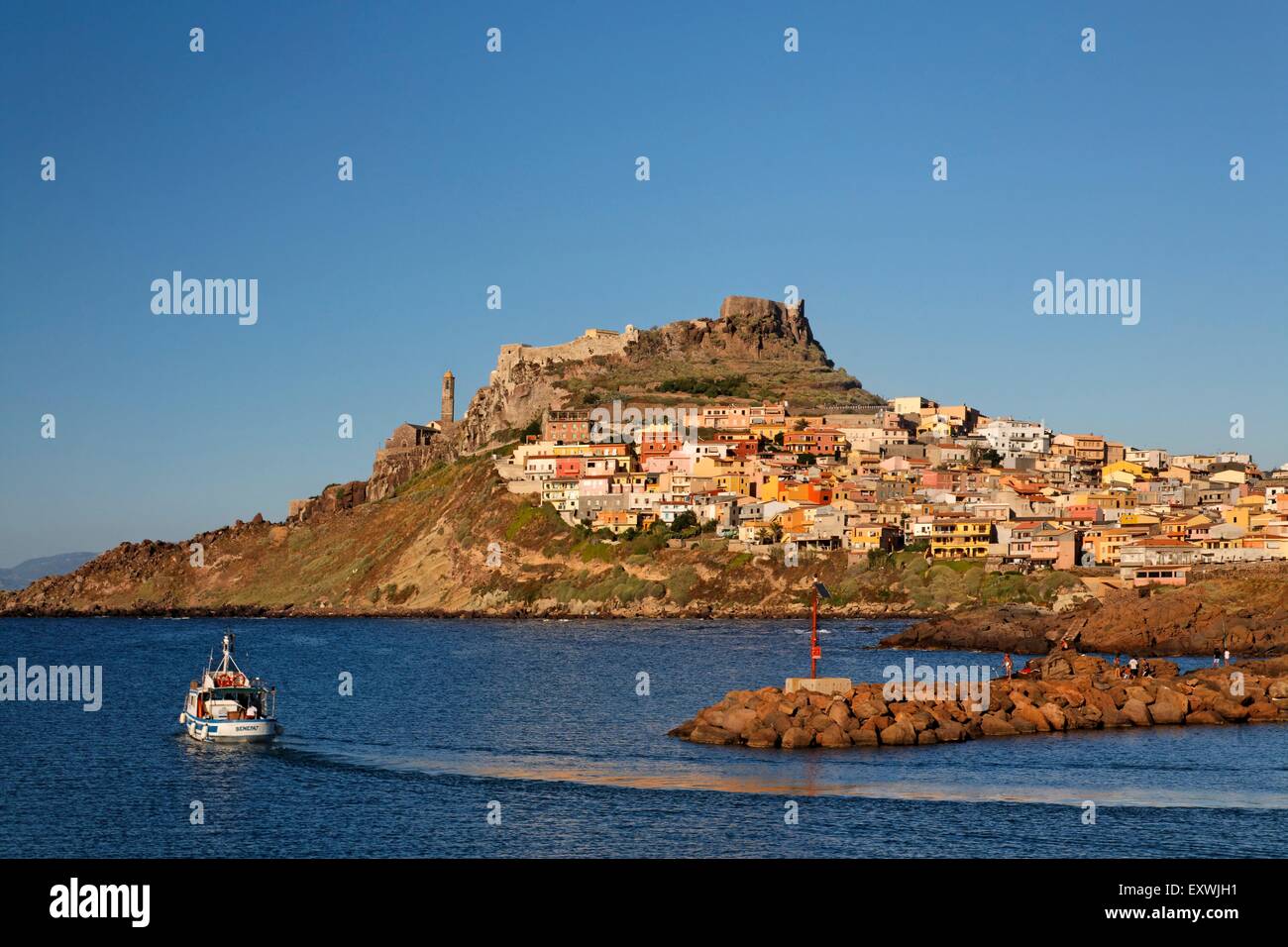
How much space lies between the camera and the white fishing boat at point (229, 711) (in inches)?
1687

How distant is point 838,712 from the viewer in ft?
137

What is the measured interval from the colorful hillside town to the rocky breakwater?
4787 cm

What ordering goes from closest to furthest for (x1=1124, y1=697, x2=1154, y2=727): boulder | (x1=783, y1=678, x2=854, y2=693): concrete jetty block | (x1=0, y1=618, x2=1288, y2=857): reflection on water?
(x1=0, y1=618, x2=1288, y2=857): reflection on water, (x1=783, y1=678, x2=854, y2=693): concrete jetty block, (x1=1124, y1=697, x2=1154, y2=727): boulder

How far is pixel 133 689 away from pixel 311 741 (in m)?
23.2

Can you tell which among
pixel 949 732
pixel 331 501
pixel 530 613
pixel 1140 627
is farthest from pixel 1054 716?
pixel 331 501

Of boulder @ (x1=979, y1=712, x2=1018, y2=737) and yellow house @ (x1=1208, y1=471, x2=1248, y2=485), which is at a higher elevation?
yellow house @ (x1=1208, y1=471, x2=1248, y2=485)

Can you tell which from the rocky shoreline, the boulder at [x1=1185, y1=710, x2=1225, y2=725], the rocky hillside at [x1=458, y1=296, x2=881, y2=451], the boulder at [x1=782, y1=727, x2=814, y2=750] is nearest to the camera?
the boulder at [x1=782, y1=727, x2=814, y2=750]

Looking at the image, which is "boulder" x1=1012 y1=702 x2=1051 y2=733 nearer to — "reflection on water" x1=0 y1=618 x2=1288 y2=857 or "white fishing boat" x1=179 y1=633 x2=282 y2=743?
"reflection on water" x1=0 y1=618 x2=1288 y2=857

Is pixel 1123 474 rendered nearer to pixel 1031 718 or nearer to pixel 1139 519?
pixel 1139 519

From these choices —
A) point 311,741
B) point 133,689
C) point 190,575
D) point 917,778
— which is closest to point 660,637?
point 133,689

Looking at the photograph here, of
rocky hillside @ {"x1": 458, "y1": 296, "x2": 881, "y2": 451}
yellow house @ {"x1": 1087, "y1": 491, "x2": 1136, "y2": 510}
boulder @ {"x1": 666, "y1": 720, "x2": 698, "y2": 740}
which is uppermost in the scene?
rocky hillside @ {"x1": 458, "y1": 296, "x2": 881, "y2": 451}

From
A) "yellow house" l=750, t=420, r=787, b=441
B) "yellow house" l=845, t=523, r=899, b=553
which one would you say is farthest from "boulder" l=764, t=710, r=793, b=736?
"yellow house" l=750, t=420, r=787, b=441

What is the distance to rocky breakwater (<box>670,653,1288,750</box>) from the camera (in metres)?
41.2
